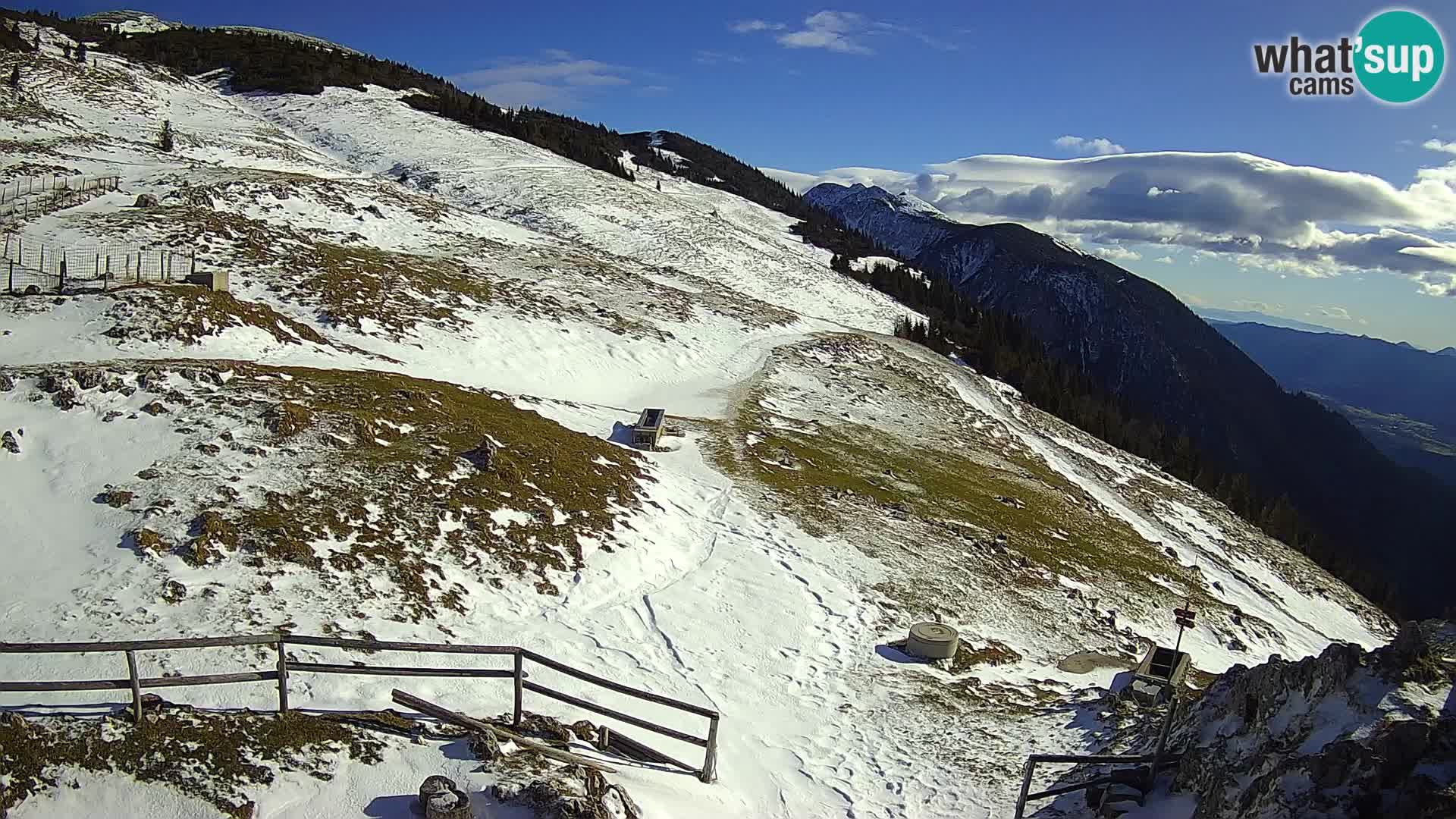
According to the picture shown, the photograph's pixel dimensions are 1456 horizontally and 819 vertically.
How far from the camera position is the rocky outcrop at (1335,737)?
7.70m

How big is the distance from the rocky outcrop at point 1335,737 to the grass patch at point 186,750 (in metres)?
10.6

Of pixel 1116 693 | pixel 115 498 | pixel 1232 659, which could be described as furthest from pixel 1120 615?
pixel 115 498

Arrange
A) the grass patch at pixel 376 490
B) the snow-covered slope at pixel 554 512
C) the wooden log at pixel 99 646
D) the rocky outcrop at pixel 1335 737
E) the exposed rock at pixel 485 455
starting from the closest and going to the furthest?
the rocky outcrop at pixel 1335 737 < the wooden log at pixel 99 646 < the snow-covered slope at pixel 554 512 < the grass patch at pixel 376 490 < the exposed rock at pixel 485 455

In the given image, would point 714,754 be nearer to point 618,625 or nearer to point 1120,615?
point 618,625

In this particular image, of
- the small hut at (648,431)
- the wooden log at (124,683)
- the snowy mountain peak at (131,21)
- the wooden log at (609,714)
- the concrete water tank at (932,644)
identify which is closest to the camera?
the wooden log at (124,683)

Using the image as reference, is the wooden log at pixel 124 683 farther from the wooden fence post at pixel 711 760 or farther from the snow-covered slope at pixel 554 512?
the wooden fence post at pixel 711 760

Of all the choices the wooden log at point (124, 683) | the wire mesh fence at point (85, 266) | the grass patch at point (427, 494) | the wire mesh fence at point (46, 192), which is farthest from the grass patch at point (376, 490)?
the wire mesh fence at point (46, 192)

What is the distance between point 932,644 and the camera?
61.1 ft

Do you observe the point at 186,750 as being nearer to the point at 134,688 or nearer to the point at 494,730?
the point at 134,688

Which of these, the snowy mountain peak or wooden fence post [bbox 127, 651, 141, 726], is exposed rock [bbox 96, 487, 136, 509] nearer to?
wooden fence post [bbox 127, 651, 141, 726]

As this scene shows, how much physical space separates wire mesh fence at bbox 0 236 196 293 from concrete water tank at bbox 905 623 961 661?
26.8m

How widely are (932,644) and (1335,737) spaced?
31.4ft

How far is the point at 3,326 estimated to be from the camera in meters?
22.3

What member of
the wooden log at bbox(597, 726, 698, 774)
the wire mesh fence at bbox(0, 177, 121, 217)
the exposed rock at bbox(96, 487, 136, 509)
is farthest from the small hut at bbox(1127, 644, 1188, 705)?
the wire mesh fence at bbox(0, 177, 121, 217)
